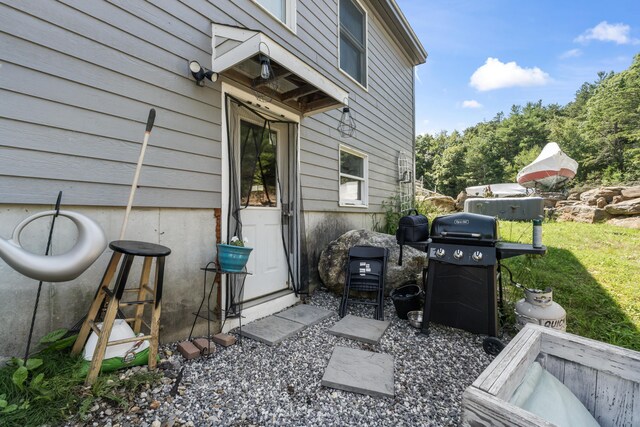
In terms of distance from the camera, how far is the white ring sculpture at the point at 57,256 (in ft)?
4.57

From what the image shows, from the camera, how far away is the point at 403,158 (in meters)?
6.83

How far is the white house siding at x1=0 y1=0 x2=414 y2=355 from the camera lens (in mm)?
1650

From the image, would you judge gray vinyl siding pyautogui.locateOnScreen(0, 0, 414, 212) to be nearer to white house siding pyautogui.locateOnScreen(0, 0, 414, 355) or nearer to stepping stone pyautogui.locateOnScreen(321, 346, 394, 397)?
white house siding pyautogui.locateOnScreen(0, 0, 414, 355)

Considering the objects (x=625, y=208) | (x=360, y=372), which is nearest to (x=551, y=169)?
(x=625, y=208)

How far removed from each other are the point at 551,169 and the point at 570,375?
1374 cm

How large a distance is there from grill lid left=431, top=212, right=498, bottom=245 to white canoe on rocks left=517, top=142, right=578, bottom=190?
39.3 ft

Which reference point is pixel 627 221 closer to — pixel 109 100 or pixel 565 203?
pixel 565 203

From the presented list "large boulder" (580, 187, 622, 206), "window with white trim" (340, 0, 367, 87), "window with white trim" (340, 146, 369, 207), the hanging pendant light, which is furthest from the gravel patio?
"large boulder" (580, 187, 622, 206)

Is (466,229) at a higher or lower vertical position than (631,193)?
lower

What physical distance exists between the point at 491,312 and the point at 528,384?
168 centimetres

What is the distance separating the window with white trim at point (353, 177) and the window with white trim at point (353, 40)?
143 cm

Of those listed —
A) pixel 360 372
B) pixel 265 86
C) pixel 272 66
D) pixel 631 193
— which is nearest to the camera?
pixel 360 372

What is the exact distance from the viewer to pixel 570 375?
113 cm

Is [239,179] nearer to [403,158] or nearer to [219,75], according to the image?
[219,75]
